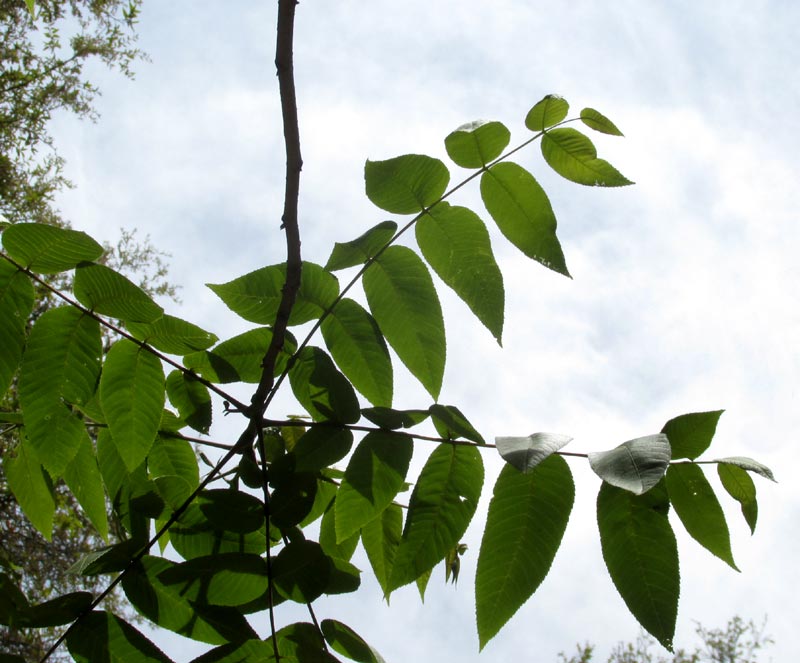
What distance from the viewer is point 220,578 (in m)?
1.13

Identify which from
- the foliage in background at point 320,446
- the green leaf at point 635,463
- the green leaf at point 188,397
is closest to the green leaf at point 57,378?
the foliage in background at point 320,446

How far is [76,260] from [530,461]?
0.87 meters

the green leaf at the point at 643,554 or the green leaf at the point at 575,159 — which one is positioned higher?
the green leaf at the point at 575,159

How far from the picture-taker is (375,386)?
4.37ft

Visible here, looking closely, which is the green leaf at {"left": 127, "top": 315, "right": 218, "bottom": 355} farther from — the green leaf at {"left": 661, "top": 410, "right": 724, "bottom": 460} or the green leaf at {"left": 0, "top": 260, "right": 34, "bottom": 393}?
the green leaf at {"left": 661, "top": 410, "right": 724, "bottom": 460}

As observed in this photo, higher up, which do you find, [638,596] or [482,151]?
[482,151]

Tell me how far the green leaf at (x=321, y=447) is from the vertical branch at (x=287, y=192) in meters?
0.12

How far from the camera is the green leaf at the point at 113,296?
1.25 metres

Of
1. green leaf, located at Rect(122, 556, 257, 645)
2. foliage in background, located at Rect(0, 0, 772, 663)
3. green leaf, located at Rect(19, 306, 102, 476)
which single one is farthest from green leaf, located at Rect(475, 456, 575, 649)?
green leaf, located at Rect(19, 306, 102, 476)

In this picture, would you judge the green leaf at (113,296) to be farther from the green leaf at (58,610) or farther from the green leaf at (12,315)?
the green leaf at (58,610)

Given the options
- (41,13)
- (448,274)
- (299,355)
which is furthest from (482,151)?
(41,13)

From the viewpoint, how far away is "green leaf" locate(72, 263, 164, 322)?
4.11ft

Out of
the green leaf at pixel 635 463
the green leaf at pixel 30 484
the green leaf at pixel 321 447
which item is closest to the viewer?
the green leaf at pixel 635 463

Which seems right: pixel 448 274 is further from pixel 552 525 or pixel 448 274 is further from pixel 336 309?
pixel 552 525
